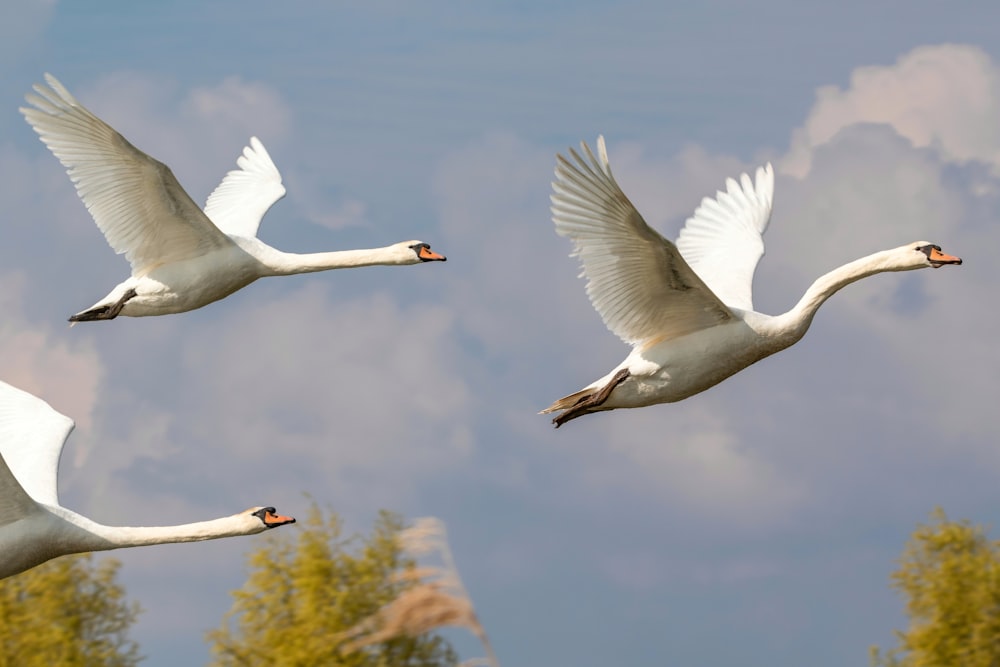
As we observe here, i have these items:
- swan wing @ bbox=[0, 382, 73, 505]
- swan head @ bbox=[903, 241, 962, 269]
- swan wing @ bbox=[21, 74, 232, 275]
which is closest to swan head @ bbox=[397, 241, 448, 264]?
swan wing @ bbox=[21, 74, 232, 275]

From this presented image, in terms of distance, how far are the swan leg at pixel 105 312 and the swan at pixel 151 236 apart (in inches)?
0.5

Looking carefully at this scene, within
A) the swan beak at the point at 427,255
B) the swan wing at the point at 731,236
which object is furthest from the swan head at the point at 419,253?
the swan wing at the point at 731,236

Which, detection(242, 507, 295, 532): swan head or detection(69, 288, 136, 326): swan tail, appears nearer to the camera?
detection(242, 507, 295, 532): swan head

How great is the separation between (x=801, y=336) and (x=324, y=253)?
6.39 metres

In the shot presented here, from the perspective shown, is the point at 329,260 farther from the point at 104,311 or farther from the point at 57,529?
the point at 57,529

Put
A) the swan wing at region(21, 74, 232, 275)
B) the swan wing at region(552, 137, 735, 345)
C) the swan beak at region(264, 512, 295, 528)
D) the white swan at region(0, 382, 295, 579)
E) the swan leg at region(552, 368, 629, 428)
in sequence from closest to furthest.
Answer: the swan wing at region(552, 137, 735, 345) → the swan beak at region(264, 512, 295, 528) → the white swan at region(0, 382, 295, 579) → the swan leg at region(552, 368, 629, 428) → the swan wing at region(21, 74, 232, 275)

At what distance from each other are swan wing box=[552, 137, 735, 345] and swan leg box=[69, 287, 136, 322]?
6.54 metres

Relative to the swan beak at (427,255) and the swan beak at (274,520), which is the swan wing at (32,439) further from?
the swan beak at (427,255)

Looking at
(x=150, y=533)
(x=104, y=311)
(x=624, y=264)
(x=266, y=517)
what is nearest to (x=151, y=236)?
(x=104, y=311)

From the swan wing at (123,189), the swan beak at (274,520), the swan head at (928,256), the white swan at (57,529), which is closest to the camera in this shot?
the swan beak at (274,520)

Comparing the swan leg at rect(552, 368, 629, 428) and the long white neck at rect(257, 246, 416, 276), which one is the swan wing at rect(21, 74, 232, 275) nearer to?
the long white neck at rect(257, 246, 416, 276)

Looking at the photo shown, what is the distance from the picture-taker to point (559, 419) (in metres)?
14.5

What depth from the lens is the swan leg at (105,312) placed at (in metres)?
17.6

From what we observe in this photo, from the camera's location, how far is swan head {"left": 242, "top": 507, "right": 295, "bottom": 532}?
1331cm
